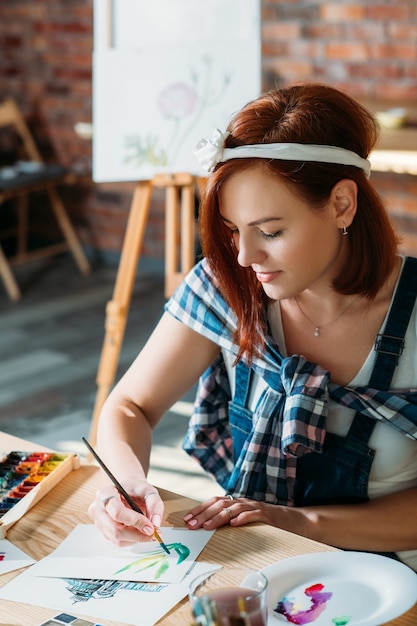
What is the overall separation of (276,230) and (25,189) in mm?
3967

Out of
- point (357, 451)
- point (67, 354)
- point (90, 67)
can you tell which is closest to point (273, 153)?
point (357, 451)

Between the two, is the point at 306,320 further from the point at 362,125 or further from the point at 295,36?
the point at 295,36

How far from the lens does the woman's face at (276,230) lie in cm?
152

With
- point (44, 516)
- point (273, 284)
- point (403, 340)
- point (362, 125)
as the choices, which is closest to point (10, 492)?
point (44, 516)

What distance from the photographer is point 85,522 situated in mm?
1470

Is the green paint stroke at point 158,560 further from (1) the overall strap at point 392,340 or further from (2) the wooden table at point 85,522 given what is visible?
(1) the overall strap at point 392,340

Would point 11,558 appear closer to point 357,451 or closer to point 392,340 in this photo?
point 357,451

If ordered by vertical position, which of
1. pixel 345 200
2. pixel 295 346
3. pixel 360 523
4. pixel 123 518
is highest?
pixel 345 200

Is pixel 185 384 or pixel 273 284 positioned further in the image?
pixel 185 384

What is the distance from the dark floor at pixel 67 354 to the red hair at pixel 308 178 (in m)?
1.47

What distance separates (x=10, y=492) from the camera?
1.53 meters

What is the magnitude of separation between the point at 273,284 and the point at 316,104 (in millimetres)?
291

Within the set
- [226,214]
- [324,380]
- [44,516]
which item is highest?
[226,214]

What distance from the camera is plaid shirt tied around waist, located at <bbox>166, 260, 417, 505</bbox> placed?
1.60m
